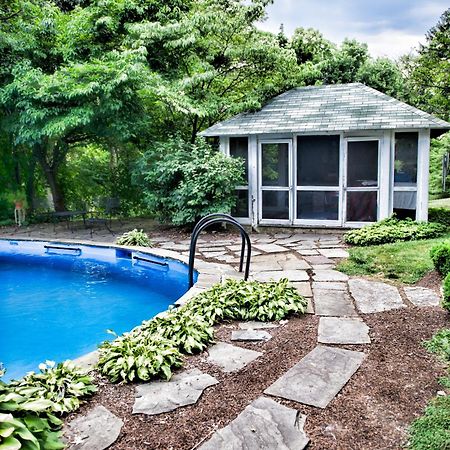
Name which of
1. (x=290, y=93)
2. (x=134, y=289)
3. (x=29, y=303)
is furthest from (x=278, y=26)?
(x=29, y=303)

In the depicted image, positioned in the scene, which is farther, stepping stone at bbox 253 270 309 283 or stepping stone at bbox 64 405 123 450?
stepping stone at bbox 253 270 309 283

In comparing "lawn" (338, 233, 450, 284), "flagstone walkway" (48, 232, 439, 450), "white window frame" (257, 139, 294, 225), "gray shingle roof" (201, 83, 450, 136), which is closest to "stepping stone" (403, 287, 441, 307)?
"flagstone walkway" (48, 232, 439, 450)

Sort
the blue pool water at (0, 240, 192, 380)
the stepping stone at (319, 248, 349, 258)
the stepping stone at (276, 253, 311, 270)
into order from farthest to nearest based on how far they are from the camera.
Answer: the stepping stone at (319, 248, 349, 258) < the stepping stone at (276, 253, 311, 270) < the blue pool water at (0, 240, 192, 380)

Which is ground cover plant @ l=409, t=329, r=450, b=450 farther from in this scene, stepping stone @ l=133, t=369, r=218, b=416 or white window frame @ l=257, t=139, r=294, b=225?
white window frame @ l=257, t=139, r=294, b=225

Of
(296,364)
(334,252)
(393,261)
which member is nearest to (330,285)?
(393,261)

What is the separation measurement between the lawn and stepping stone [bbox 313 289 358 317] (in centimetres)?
94

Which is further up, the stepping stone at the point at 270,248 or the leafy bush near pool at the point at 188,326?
the stepping stone at the point at 270,248

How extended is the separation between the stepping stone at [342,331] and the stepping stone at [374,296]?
36 cm

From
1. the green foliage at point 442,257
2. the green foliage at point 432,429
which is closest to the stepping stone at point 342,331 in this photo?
the green foliage at point 432,429

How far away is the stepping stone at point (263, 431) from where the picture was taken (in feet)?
6.93

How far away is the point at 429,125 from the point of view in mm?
7668

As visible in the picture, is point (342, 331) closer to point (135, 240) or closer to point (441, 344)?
point (441, 344)

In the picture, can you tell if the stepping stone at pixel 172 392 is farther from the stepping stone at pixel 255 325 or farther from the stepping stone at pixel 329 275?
the stepping stone at pixel 329 275

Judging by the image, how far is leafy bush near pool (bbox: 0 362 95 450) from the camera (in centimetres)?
192
